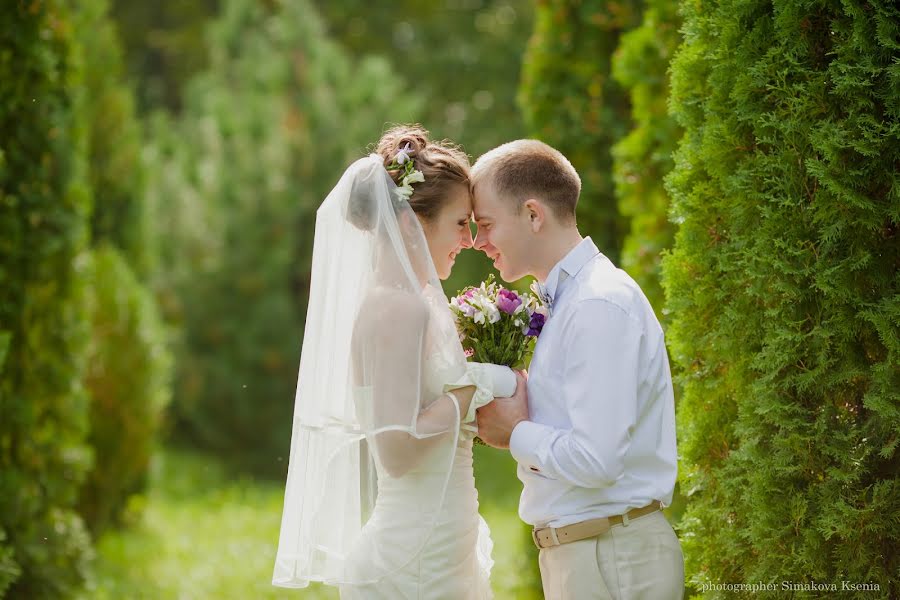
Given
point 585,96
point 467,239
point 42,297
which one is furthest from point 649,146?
point 42,297

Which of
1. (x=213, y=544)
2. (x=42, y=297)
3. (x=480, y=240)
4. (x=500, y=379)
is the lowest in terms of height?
(x=213, y=544)

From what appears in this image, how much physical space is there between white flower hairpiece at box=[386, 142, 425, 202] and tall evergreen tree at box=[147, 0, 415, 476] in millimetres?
8959

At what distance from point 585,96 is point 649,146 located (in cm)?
140

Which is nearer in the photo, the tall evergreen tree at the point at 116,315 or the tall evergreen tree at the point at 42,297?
the tall evergreen tree at the point at 42,297

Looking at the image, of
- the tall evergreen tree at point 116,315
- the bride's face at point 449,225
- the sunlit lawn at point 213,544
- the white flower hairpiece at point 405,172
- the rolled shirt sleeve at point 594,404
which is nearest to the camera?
the rolled shirt sleeve at point 594,404

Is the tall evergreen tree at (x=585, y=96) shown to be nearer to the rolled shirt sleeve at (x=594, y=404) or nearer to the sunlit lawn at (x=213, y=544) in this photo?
the sunlit lawn at (x=213, y=544)

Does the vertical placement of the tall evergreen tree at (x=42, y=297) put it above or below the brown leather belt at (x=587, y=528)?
above

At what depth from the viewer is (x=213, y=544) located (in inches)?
336

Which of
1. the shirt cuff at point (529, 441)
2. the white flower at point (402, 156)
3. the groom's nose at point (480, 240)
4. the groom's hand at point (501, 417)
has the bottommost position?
the shirt cuff at point (529, 441)

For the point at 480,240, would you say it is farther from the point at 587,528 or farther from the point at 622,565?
the point at 622,565

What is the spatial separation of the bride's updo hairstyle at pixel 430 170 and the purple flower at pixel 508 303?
1.22 ft

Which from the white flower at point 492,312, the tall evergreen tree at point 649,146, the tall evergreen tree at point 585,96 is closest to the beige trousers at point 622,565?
the white flower at point 492,312

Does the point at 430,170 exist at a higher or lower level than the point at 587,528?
higher

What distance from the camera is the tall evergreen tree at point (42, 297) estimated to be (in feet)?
19.1
